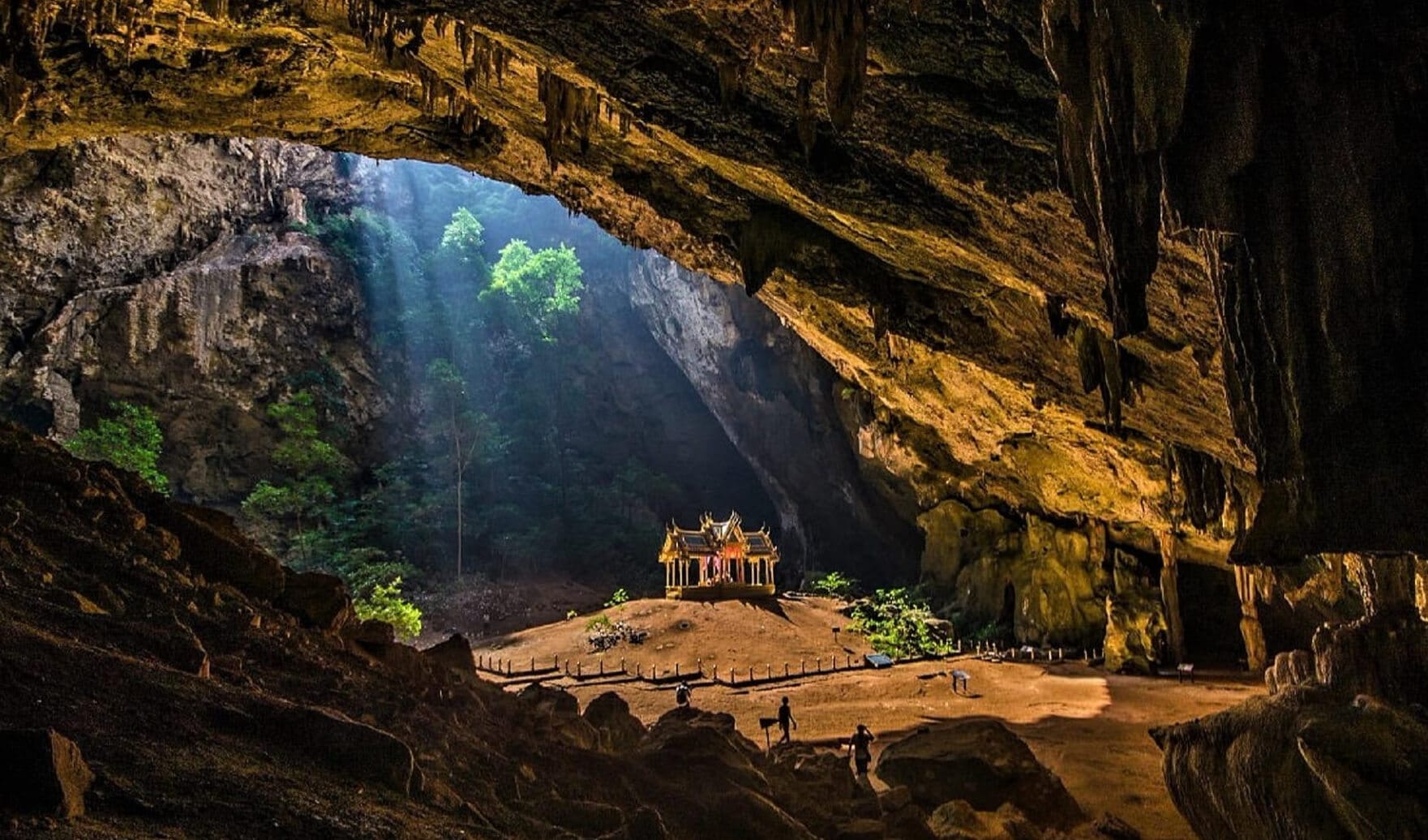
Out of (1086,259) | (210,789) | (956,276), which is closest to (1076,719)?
(956,276)

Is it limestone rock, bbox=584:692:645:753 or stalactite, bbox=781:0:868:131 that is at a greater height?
stalactite, bbox=781:0:868:131

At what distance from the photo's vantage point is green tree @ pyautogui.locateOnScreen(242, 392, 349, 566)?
90.5ft

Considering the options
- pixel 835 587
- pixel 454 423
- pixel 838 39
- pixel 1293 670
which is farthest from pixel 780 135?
pixel 454 423

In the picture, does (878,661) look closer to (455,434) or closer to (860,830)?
(860,830)

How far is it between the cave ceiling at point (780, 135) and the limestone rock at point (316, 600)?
19.7 ft

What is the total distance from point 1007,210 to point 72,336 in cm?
2722

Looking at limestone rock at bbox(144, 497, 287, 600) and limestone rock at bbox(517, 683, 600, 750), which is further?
limestone rock at bbox(517, 683, 600, 750)

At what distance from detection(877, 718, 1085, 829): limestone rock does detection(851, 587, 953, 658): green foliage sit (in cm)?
1223

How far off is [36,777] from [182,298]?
28425 millimetres

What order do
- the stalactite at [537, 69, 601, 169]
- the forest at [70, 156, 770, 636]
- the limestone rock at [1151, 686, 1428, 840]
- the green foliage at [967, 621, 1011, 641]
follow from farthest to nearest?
the forest at [70, 156, 770, 636], the green foliage at [967, 621, 1011, 641], the stalactite at [537, 69, 601, 169], the limestone rock at [1151, 686, 1428, 840]

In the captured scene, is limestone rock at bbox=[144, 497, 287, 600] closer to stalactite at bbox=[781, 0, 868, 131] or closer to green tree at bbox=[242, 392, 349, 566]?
stalactite at bbox=[781, 0, 868, 131]

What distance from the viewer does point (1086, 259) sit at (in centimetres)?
920

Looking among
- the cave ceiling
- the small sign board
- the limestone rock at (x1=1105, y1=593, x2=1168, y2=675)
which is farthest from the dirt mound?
the limestone rock at (x1=1105, y1=593, x2=1168, y2=675)

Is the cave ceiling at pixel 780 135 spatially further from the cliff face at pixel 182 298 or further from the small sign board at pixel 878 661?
the cliff face at pixel 182 298
